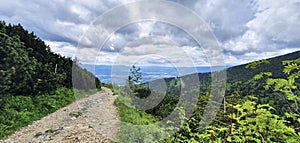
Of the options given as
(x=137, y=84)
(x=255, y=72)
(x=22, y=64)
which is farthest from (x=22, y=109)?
(x=255, y=72)

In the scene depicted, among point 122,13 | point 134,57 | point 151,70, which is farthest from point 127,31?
point 151,70

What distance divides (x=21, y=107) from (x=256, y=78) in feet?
34.1

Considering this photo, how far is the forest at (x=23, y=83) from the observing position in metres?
8.80

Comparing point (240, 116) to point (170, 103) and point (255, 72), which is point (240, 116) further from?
point (170, 103)

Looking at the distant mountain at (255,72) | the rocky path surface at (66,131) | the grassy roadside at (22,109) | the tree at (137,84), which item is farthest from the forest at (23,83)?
the distant mountain at (255,72)

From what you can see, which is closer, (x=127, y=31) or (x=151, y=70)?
(x=127, y=31)

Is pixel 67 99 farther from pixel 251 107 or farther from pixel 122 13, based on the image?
pixel 251 107

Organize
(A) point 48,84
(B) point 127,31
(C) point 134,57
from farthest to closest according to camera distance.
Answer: (A) point 48,84 → (C) point 134,57 → (B) point 127,31

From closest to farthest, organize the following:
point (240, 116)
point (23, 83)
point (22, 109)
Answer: point (240, 116) → point (22, 109) → point (23, 83)

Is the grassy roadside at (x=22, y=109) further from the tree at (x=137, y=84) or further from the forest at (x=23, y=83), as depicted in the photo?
the tree at (x=137, y=84)

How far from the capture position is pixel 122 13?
737 centimetres

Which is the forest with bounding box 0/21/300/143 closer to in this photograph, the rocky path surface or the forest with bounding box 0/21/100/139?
the forest with bounding box 0/21/100/139

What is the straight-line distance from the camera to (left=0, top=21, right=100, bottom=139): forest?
28.9ft

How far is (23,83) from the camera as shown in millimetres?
10773
